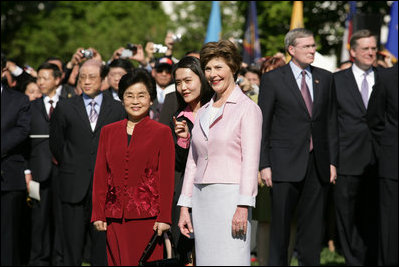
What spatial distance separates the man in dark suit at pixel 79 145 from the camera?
366 inches

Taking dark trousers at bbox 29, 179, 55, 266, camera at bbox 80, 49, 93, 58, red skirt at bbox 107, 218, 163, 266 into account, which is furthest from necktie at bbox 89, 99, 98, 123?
red skirt at bbox 107, 218, 163, 266

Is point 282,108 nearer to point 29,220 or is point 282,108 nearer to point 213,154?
point 213,154

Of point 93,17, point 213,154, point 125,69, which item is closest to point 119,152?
point 213,154

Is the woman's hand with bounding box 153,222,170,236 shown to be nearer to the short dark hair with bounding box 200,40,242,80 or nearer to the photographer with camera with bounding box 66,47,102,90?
A: the short dark hair with bounding box 200,40,242,80

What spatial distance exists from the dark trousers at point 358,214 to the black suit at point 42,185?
3710 millimetres

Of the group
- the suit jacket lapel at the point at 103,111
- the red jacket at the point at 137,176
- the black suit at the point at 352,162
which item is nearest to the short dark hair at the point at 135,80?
the red jacket at the point at 137,176

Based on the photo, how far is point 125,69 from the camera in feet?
35.3

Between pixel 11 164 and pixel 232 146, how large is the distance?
4.17 meters

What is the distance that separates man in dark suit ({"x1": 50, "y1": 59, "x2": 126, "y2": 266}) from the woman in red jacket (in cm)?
237

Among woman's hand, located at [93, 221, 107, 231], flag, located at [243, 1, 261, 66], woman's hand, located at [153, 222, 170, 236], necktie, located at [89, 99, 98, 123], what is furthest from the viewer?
flag, located at [243, 1, 261, 66]

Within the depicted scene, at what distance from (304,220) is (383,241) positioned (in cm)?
88

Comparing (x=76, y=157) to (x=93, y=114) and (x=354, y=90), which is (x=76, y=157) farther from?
(x=354, y=90)

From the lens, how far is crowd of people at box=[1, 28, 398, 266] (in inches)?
253

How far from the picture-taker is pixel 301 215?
29.9 feet
